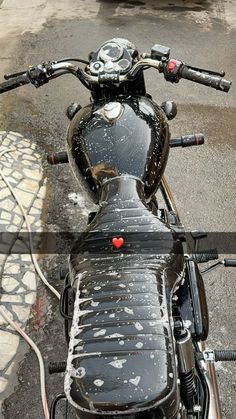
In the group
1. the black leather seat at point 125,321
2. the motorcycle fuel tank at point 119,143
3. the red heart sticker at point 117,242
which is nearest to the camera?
the black leather seat at point 125,321

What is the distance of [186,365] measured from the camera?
5.83 ft

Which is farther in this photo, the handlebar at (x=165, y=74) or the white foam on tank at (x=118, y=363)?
the handlebar at (x=165, y=74)

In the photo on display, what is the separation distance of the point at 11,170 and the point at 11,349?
1.94 m

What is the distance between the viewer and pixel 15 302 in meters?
3.52

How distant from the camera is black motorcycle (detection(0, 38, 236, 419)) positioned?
1.34 metres

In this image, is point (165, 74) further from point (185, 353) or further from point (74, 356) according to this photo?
point (74, 356)

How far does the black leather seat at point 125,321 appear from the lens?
1304mm

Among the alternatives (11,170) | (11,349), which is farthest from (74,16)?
(11,349)

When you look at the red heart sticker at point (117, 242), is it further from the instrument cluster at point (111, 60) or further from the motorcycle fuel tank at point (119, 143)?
the instrument cluster at point (111, 60)

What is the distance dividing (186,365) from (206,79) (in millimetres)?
1518

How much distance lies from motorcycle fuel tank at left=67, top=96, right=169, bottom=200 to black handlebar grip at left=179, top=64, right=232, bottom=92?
261mm

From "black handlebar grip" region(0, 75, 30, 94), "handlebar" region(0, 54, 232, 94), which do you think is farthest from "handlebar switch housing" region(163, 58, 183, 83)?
"black handlebar grip" region(0, 75, 30, 94)

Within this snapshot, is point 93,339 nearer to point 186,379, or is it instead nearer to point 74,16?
point 186,379

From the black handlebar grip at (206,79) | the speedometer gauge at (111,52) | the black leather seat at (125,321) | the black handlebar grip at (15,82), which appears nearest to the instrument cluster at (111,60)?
the speedometer gauge at (111,52)
